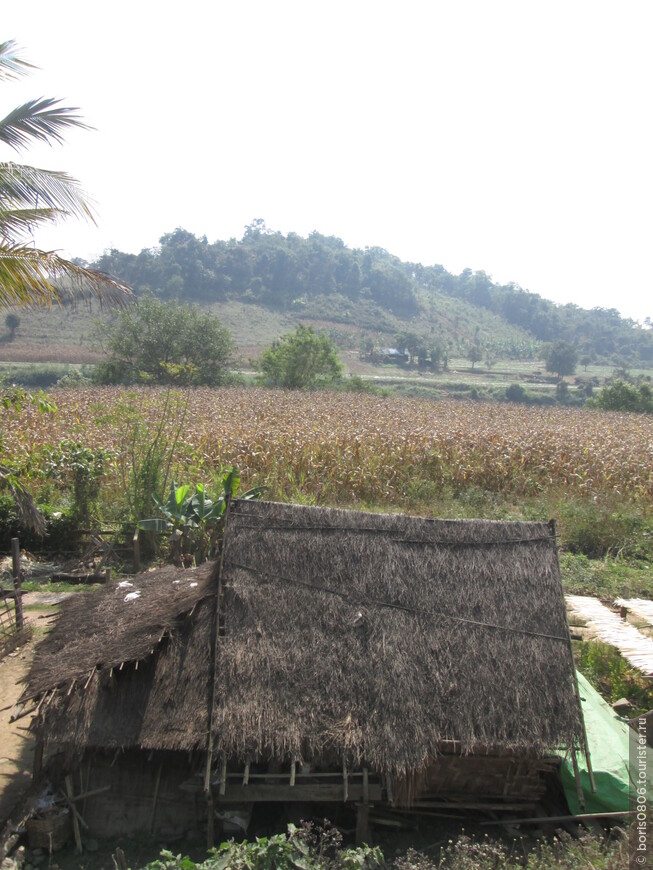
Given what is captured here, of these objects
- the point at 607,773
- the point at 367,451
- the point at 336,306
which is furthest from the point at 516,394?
the point at 336,306

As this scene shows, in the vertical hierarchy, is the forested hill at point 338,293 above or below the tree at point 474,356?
above

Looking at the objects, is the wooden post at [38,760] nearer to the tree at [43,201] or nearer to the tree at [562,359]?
the tree at [43,201]

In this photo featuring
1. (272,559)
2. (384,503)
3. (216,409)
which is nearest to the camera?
(272,559)

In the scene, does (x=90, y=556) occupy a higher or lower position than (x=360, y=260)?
→ lower

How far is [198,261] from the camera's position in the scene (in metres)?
95.0

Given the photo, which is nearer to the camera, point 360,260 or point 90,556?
point 90,556

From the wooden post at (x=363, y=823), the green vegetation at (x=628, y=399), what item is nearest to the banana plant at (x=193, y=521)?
the wooden post at (x=363, y=823)

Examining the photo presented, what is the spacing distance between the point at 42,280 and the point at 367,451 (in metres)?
9.51

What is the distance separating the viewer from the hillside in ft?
280

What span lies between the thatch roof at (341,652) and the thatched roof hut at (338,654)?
0.4 inches

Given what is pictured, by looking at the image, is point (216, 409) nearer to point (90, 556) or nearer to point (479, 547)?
point (90, 556)

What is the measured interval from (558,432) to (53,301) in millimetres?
16261

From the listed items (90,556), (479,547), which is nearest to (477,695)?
(479,547)

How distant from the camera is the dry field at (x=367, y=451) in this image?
1390cm
